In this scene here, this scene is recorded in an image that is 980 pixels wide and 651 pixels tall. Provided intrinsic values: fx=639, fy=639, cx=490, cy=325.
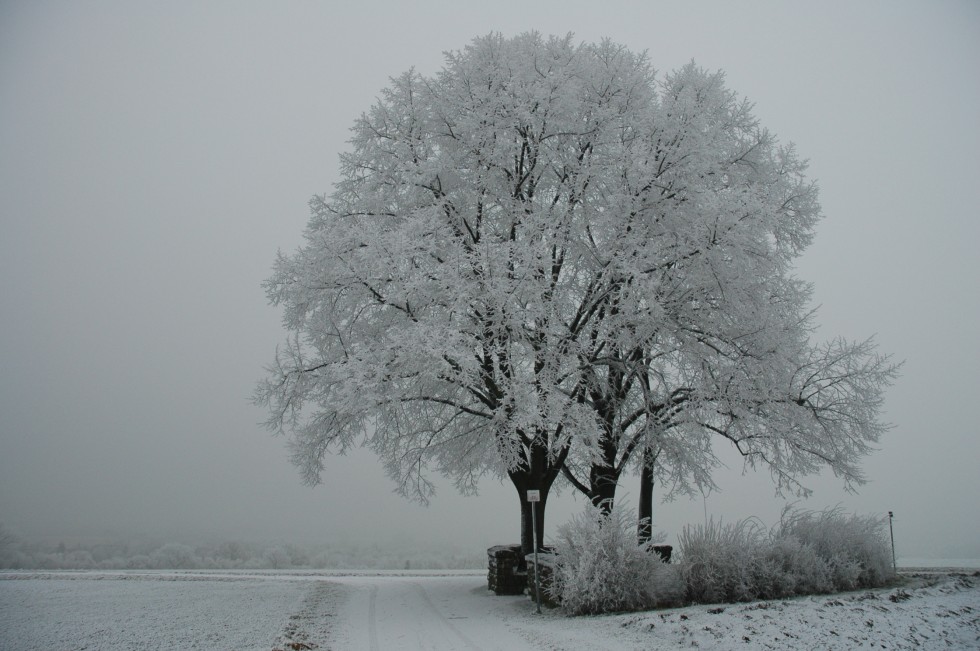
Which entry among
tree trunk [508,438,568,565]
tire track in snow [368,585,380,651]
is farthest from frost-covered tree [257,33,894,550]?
tire track in snow [368,585,380,651]

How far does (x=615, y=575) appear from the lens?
10.7m

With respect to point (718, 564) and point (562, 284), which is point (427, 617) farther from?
point (562, 284)

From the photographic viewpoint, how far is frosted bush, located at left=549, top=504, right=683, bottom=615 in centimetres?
1066

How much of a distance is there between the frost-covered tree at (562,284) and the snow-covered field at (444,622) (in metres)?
3.09

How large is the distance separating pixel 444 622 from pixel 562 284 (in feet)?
25.7

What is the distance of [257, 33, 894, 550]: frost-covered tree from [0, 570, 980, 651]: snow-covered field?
Result: 10.1 ft

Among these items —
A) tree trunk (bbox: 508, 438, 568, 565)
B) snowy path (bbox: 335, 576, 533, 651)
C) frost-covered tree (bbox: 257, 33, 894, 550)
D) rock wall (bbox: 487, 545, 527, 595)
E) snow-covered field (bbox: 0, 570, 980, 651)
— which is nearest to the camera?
snow-covered field (bbox: 0, 570, 980, 651)

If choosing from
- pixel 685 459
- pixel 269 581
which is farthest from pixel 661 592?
pixel 269 581

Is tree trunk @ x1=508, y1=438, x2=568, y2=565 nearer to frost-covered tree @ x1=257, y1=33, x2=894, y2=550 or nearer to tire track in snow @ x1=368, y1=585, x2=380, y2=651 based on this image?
frost-covered tree @ x1=257, y1=33, x2=894, y2=550

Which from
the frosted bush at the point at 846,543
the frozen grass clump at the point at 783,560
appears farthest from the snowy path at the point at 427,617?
the frosted bush at the point at 846,543

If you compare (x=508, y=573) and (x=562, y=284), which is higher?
(x=562, y=284)

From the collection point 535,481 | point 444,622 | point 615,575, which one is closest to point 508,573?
point 535,481

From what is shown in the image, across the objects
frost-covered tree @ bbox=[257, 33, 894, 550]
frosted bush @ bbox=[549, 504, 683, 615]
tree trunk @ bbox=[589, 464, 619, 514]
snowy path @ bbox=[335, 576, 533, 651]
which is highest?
frost-covered tree @ bbox=[257, 33, 894, 550]

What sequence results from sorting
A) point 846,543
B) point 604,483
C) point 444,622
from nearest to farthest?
point 444,622 → point 846,543 → point 604,483
